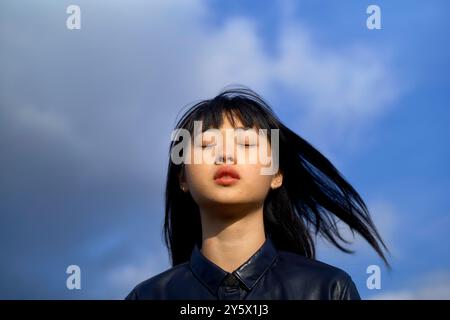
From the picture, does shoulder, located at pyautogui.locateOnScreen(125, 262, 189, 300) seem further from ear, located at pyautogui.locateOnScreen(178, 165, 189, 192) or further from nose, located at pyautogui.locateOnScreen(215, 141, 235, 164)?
nose, located at pyautogui.locateOnScreen(215, 141, 235, 164)

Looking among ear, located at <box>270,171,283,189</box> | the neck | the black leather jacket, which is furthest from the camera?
ear, located at <box>270,171,283,189</box>

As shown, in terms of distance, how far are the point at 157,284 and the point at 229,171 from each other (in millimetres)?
746

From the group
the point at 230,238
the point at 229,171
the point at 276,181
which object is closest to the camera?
the point at 229,171

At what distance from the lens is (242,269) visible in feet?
12.4

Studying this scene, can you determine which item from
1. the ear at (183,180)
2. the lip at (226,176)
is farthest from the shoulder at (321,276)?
the ear at (183,180)

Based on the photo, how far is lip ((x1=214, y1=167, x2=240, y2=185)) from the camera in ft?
12.2

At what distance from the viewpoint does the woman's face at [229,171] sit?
374cm

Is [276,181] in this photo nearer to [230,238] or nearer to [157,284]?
[230,238]

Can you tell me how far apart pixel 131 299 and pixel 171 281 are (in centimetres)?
25

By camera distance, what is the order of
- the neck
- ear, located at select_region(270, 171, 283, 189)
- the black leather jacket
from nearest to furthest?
the black leather jacket → the neck → ear, located at select_region(270, 171, 283, 189)

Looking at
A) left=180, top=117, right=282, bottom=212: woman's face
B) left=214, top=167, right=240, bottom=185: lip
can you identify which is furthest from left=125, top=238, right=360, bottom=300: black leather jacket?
left=214, top=167, right=240, bottom=185: lip

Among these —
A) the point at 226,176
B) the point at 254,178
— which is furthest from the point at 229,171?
the point at 254,178
